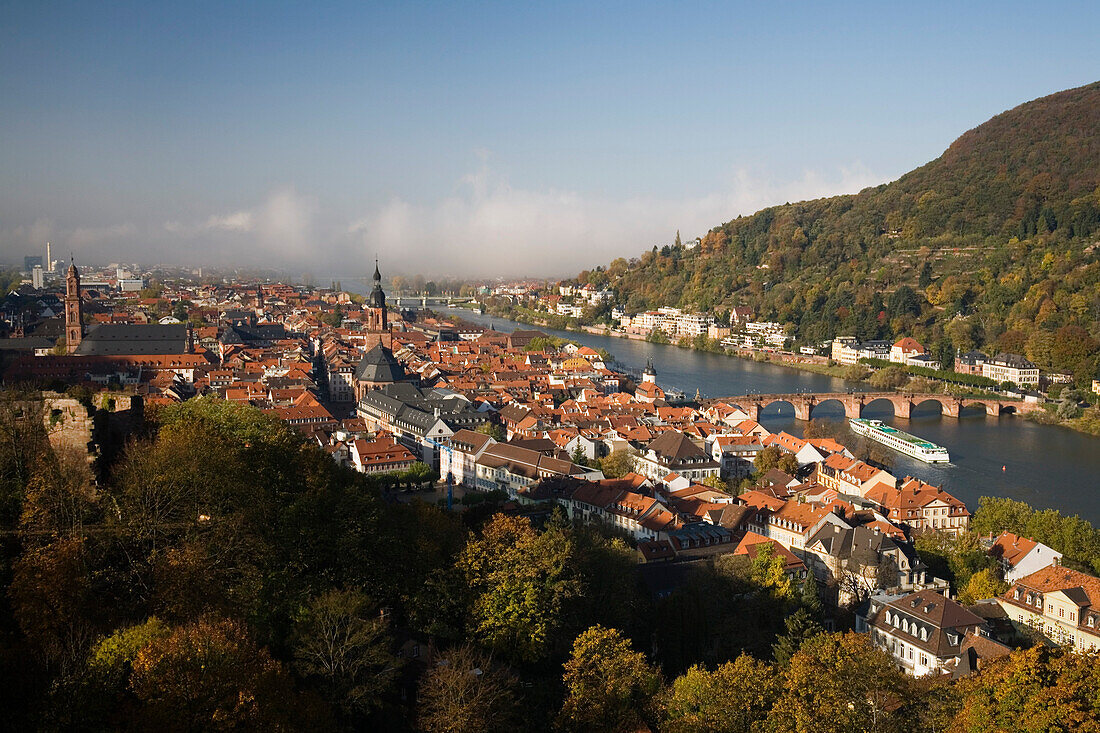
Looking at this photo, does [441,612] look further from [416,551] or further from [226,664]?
[226,664]

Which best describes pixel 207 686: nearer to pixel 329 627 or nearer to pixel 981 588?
pixel 329 627

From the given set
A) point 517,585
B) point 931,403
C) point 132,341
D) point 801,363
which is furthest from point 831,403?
point 517,585

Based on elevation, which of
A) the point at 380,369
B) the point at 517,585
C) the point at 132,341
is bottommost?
the point at 517,585

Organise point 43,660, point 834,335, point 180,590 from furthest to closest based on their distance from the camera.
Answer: point 834,335 → point 180,590 → point 43,660

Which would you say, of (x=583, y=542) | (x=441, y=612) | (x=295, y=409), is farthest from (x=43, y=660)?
(x=295, y=409)

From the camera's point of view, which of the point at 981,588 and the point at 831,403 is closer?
the point at 981,588

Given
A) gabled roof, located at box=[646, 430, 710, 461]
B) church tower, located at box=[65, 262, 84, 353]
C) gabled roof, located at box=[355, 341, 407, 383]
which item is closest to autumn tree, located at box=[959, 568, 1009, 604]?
gabled roof, located at box=[646, 430, 710, 461]
